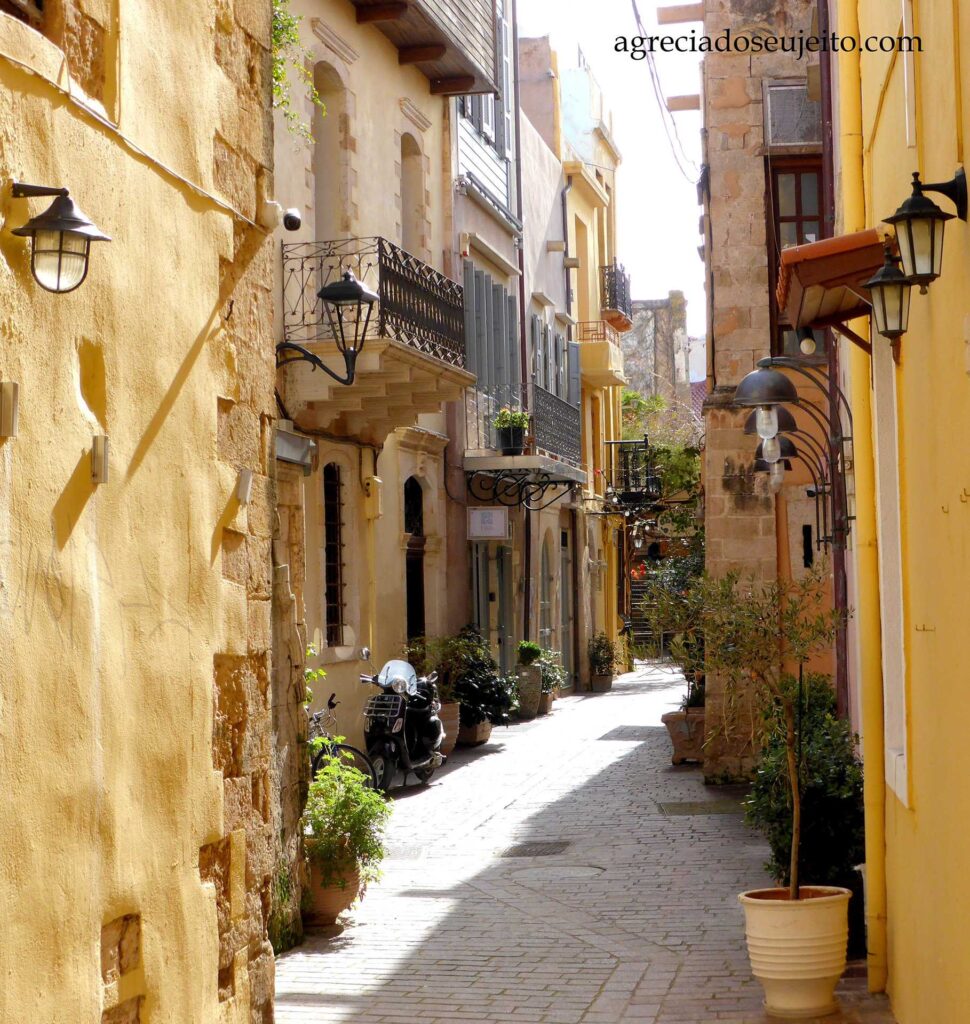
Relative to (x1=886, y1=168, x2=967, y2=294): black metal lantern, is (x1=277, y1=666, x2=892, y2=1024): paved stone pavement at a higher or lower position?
lower

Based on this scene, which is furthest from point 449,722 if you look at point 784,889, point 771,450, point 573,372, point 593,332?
point 593,332

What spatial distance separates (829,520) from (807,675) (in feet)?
4.60

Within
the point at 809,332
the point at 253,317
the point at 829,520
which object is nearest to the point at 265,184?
the point at 253,317

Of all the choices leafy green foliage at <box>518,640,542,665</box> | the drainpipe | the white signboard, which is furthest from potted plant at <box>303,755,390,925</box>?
leafy green foliage at <box>518,640,542,665</box>

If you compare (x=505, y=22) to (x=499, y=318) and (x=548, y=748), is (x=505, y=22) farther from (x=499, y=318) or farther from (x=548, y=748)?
(x=548, y=748)

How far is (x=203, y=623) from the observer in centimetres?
603

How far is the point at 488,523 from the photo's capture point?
21.8 m

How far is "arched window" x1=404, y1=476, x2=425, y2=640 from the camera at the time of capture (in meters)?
19.8

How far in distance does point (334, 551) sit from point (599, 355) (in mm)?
15401

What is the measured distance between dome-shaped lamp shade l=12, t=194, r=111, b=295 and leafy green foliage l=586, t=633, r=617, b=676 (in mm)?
26205

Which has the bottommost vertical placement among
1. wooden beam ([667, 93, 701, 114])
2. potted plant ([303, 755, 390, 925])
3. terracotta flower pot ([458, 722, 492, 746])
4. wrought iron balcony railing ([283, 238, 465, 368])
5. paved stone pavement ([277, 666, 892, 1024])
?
paved stone pavement ([277, 666, 892, 1024])

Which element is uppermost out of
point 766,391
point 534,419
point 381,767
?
point 534,419

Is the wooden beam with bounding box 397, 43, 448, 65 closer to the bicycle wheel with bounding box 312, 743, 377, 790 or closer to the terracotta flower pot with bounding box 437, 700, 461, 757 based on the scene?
the terracotta flower pot with bounding box 437, 700, 461, 757

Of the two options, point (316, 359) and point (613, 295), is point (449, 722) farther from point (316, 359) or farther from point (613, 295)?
point (613, 295)
